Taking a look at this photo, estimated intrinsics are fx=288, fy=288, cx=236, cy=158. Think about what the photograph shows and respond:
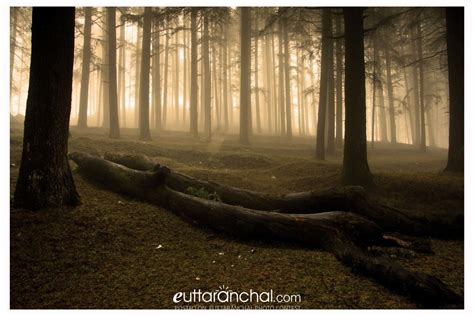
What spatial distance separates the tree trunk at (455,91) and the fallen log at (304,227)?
6.90m

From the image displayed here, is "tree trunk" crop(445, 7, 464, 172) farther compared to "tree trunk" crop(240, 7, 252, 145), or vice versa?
"tree trunk" crop(240, 7, 252, 145)

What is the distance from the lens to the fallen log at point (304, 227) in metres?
2.94

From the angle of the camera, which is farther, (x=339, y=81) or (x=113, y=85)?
(x=339, y=81)

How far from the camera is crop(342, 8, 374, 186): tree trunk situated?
296 inches

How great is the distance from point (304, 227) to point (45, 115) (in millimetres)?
4119

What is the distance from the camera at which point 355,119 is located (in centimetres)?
754

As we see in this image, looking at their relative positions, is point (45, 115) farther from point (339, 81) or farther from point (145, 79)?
point (339, 81)

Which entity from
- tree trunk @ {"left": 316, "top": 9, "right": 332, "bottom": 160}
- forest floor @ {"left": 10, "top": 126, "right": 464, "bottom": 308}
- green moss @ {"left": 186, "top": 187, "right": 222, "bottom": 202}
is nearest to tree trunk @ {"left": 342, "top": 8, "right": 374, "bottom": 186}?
forest floor @ {"left": 10, "top": 126, "right": 464, "bottom": 308}

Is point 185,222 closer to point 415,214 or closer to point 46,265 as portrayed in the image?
point 46,265

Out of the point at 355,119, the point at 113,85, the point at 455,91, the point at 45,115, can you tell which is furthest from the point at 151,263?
the point at 113,85

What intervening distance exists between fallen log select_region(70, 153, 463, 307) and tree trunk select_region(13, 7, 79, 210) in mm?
1420

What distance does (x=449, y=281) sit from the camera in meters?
3.49

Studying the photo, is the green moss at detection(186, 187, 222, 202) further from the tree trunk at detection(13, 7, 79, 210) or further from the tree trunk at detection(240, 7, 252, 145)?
the tree trunk at detection(240, 7, 252, 145)

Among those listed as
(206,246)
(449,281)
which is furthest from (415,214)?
(206,246)
